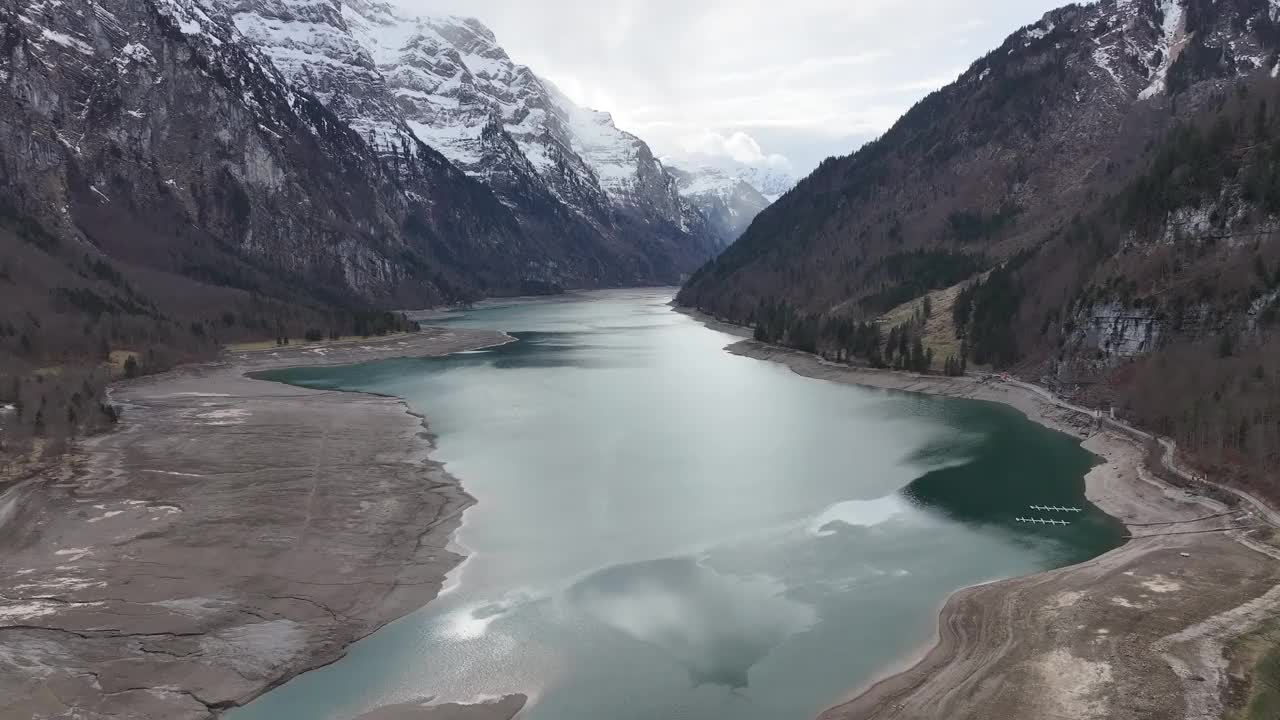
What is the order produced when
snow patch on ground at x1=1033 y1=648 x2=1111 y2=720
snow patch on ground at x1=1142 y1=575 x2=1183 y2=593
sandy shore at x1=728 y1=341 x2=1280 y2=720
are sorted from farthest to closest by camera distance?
snow patch on ground at x1=1142 y1=575 x2=1183 y2=593 < sandy shore at x1=728 y1=341 x2=1280 y2=720 < snow patch on ground at x1=1033 y1=648 x2=1111 y2=720

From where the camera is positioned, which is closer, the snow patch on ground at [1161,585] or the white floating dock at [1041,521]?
the snow patch on ground at [1161,585]

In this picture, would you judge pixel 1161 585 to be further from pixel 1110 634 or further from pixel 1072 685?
pixel 1072 685

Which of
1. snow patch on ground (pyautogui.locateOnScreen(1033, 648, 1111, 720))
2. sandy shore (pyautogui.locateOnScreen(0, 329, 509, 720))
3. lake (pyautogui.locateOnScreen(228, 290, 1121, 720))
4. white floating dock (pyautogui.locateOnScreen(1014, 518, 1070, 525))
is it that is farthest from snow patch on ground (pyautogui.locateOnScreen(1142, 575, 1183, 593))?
sandy shore (pyautogui.locateOnScreen(0, 329, 509, 720))

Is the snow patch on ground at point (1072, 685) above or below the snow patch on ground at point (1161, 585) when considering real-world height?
below

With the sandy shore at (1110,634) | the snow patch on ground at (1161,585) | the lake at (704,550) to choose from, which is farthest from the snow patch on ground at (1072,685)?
the snow patch on ground at (1161,585)

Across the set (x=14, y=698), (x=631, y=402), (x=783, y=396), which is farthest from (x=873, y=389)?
(x=14, y=698)

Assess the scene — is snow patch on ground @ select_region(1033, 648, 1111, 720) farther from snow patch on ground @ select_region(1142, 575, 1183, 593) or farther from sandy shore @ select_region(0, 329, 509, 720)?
sandy shore @ select_region(0, 329, 509, 720)

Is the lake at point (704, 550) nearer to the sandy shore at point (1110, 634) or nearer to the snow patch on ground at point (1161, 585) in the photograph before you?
the sandy shore at point (1110, 634)
